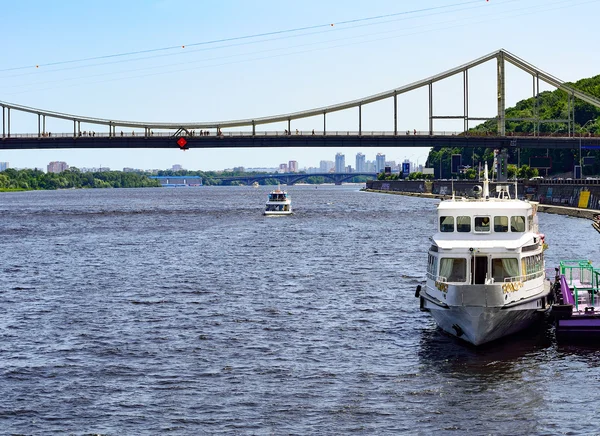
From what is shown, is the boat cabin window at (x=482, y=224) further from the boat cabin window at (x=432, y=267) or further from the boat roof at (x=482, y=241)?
the boat cabin window at (x=432, y=267)

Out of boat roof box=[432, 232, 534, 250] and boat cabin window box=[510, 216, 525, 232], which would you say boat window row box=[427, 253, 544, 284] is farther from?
boat cabin window box=[510, 216, 525, 232]

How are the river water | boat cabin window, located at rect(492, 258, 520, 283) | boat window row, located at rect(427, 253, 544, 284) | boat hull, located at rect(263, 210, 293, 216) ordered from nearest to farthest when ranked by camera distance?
the river water < boat window row, located at rect(427, 253, 544, 284) < boat cabin window, located at rect(492, 258, 520, 283) < boat hull, located at rect(263, 210, 293, 216)

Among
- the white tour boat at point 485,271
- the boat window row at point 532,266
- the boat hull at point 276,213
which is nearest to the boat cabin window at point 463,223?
the white tour boat at point 485,271

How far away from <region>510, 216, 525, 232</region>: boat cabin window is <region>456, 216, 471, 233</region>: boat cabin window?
6.10 ft

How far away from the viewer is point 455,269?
3938 cm

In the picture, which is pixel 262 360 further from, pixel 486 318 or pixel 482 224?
pixel 482 224

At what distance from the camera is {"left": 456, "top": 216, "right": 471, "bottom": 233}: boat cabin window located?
41188 millimetres

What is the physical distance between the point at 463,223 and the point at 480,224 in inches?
28.3

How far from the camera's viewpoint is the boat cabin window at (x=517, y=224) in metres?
41.4

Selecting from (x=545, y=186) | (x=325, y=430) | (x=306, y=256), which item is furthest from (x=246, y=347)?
(x=545, y=186)

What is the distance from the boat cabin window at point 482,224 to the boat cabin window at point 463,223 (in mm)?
335

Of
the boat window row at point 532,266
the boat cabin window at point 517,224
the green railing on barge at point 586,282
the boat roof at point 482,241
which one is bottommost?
the green railing on barge at point 586,282

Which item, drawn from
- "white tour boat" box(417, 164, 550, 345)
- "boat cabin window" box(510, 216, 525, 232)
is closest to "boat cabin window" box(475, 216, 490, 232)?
"white tour boat" box(417, 164, 550, 345)

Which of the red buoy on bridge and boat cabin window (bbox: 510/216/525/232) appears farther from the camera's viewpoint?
the red buoy on bridge
